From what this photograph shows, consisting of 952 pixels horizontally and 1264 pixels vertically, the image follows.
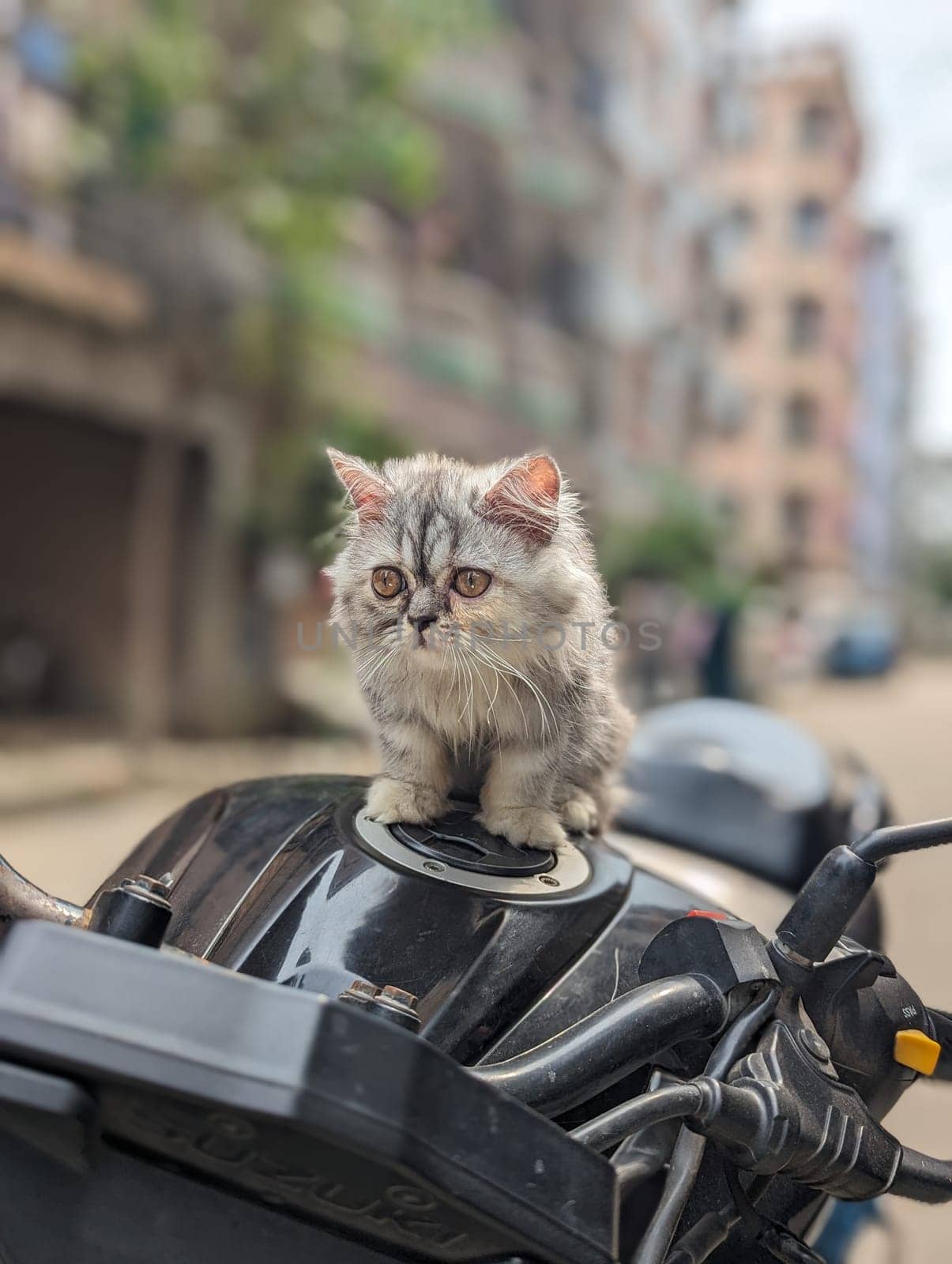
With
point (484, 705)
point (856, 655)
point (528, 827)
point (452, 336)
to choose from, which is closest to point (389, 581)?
point (484, 705)

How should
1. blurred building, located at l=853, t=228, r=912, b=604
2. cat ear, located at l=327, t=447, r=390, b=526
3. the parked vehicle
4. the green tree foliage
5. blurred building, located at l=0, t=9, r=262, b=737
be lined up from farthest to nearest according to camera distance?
blurred building, located at l=853, t=228, r=912, b=604, the parked vehicle, the green tree foliage, blurred building, located at l=0, t=9, r=262, b=737, cat ear, located at l=327, t=447, r=390, b=526

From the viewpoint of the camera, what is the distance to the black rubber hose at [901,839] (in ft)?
3.92

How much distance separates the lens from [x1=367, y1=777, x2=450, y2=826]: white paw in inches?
57.9

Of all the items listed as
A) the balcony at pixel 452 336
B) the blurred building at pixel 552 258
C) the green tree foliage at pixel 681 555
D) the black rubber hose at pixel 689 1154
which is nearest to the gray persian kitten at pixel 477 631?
the black rubber hose at pixel 689 1154

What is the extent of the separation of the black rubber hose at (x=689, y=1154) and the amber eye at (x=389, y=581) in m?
0.66

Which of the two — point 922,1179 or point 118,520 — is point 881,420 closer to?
point 118,520

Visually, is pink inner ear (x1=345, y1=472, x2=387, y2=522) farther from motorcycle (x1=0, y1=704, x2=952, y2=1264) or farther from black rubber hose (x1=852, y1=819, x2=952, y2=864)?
black rubber hose (x1=852, y1=819, x2=952, y2=864)

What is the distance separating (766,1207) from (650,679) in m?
9.71

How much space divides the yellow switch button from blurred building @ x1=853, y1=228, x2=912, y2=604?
172 feet

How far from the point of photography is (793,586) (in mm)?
43250

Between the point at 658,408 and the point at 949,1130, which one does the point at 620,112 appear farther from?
the point at 949,1130

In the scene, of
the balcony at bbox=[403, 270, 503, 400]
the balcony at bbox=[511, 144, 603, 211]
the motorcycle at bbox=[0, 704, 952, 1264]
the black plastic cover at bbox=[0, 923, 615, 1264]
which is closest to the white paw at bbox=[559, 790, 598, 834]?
the motorcycle at bbox=[0, 704, 952, 1264]

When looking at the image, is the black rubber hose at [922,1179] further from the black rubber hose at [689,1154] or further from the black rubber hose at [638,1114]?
the black rubber hose at [638,1114]

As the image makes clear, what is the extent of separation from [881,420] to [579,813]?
6207cm
